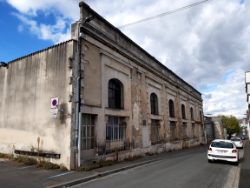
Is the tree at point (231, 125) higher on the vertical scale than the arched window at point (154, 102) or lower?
lower

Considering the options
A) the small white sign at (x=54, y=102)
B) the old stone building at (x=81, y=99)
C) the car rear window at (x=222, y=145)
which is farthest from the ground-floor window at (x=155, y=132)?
the small white sign at (x=54, y=102)

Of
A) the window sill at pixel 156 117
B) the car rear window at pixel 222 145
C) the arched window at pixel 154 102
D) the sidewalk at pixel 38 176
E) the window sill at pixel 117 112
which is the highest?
the arched window at pixel 154 102

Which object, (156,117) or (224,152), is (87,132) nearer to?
(224,152)

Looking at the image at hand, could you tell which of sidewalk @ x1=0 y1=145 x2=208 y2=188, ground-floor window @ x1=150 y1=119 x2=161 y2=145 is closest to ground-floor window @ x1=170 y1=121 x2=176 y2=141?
ground-floor window @ x1=150 y1=119 x2=161 y2=145

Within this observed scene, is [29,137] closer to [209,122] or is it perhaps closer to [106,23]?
[106,23]

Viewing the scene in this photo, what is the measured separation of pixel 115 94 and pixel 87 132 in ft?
12.1

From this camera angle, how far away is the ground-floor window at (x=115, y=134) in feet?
35.9

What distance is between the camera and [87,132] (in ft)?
31.2

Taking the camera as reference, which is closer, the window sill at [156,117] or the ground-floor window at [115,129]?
the ground-floor window at [115,129]

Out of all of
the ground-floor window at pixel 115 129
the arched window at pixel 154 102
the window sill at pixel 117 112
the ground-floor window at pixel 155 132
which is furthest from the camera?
the arched window at pixel 154 102

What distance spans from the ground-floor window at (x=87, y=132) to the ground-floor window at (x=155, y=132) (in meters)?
7.30

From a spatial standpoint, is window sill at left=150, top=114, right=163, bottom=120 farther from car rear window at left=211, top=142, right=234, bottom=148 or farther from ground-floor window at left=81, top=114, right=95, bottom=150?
ground-floor window at left=81, top=114, right=95, bottom=150

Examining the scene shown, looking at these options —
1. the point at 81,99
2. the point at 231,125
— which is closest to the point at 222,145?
the point at 81,99

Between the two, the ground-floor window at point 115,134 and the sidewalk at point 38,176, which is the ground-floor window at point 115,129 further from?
the sidewalk at point 38,176
